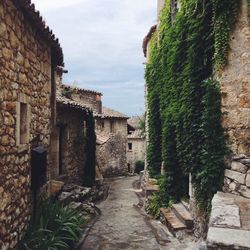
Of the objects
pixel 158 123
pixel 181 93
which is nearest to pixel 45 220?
pixel 181 93

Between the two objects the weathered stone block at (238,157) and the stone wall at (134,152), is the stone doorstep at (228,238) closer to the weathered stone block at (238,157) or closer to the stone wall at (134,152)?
the weathered stone block at (238,157)

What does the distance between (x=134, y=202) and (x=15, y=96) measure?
869 cm

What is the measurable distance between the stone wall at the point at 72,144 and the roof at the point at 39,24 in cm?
363

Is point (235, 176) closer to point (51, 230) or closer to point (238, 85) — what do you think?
point (238, 85)

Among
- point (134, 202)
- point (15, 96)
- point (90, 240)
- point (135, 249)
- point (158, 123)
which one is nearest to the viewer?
point (15, 96)

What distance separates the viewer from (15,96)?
A: 195 inches

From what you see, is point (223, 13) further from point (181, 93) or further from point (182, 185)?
point (182, 185)

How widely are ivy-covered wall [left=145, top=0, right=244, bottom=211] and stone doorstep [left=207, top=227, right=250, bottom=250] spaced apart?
2050 mm

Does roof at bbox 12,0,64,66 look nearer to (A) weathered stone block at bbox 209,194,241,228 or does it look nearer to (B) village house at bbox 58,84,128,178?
(A) weathered stone block at bbox 209,194,241,228

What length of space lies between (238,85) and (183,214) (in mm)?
3243

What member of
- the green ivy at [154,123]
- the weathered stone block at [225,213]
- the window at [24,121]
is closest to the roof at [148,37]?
the green ivy at [154,123]

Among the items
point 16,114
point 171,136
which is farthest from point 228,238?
point 171,136

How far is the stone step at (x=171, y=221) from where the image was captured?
6978 mm

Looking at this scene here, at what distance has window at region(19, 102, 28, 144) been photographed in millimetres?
5505
